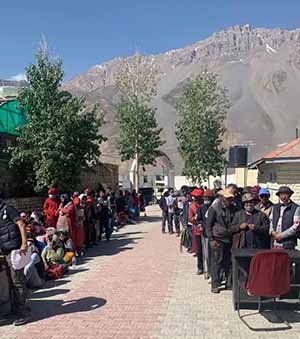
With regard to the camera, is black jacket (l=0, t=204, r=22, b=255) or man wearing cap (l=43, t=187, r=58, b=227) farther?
man wearing cap (l=43, t=187, r=58, b=227)

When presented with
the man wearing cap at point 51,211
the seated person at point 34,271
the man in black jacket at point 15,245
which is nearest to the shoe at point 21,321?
the man in black jacket at point 15,245

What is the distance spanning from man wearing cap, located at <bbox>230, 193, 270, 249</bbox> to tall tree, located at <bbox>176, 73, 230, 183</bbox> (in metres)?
26.6

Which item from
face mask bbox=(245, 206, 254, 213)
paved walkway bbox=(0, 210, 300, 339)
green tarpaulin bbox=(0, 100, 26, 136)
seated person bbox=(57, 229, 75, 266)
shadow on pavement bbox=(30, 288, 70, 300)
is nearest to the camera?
paved walkway bbox=(0, 210, 300, 339)

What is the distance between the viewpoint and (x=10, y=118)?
22375mm

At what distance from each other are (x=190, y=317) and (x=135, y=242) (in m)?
9.41

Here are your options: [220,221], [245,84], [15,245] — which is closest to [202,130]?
[220,221]

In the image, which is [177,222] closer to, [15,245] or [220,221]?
[220,221]

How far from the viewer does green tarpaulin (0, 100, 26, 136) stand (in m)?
21.5

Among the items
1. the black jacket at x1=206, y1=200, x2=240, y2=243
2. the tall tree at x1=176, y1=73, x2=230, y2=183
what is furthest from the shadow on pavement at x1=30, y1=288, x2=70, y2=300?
the tall tree at x1=176, y1=73, x2=230, y2=183

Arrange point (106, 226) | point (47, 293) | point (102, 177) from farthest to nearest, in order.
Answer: point (102, 177), point (106, 226), point (47, 293)

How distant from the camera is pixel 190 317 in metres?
7.26

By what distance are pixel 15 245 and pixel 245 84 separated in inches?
5094

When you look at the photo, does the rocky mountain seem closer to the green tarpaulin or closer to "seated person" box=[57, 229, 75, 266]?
the green tarpaulin

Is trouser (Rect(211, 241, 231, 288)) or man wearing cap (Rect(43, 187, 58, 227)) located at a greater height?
man wearing cap (Rect(43, 187, 58, 227))
